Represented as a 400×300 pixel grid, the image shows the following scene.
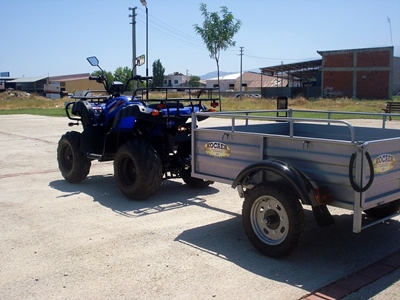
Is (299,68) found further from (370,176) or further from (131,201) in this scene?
(370,176)

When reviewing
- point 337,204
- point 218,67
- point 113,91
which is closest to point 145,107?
point 113,91

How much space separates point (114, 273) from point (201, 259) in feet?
2.95

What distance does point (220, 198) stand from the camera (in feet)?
24.6

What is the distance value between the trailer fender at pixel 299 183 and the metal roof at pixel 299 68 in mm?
58395

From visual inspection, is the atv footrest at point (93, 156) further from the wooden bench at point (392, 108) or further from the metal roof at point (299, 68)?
the metal roof at point (299, 68)

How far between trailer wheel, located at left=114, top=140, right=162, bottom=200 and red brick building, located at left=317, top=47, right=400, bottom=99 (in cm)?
5192

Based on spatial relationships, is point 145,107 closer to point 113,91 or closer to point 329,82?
point 113,91

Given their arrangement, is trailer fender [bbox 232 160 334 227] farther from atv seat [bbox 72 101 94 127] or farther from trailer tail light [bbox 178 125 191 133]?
atv seat [bbox 72 101 94 127]

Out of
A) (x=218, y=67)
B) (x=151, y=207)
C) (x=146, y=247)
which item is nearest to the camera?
(x=146, y=247)

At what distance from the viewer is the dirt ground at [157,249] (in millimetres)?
4246

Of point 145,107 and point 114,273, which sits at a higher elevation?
point 145,107

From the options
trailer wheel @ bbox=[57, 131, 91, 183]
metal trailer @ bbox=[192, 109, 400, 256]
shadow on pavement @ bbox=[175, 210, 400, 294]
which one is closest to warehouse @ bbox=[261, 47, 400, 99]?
trailer wheel @ bbox=[57, 131, 91, 183]

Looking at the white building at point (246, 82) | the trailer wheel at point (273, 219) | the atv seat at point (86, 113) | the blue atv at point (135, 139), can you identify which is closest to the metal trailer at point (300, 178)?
the trailer wheel at point (273, 219)

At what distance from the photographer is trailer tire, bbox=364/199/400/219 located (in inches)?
221
